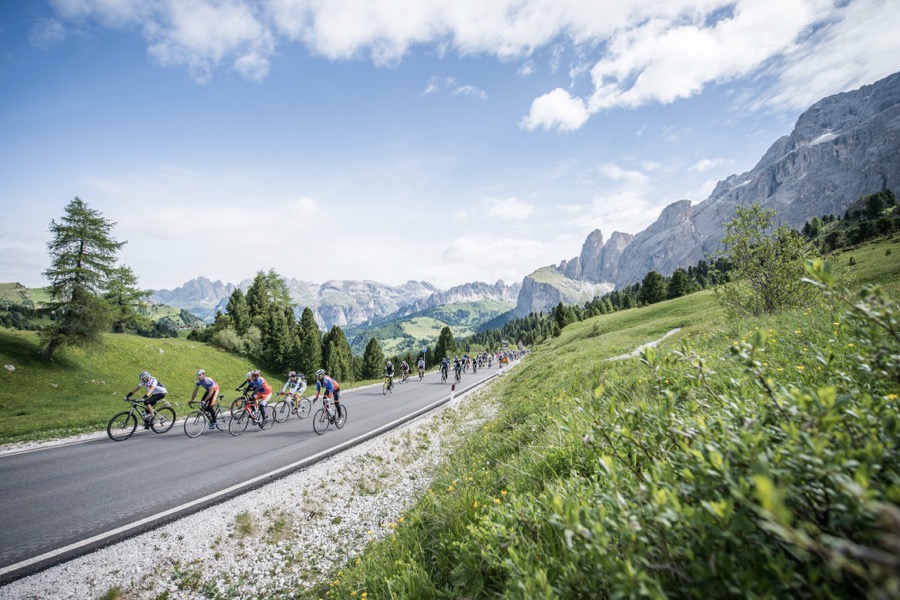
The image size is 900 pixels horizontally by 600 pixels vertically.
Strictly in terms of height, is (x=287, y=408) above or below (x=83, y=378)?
below

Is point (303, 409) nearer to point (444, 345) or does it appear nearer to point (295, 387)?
point (295, 387)

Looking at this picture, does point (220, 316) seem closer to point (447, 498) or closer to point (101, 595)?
point (101, 595)

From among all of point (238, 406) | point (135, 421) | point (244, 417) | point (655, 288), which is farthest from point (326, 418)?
point (655, 288)

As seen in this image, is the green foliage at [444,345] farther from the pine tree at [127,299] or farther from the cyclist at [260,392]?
the cyclist at [260,392]

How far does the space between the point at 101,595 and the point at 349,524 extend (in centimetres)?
420

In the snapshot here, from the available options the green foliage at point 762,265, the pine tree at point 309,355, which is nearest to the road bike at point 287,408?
the green foliage at point 762,265

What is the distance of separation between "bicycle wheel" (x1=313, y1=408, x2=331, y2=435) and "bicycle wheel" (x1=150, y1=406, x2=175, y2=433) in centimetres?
626

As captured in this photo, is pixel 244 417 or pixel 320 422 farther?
pixel 244 417

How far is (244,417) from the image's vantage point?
15.2 metres

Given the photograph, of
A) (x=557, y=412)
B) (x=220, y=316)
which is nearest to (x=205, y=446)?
(x=557, y=412)

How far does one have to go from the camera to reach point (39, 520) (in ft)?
24.8

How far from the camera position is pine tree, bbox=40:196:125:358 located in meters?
29.8

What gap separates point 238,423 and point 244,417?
14.8 inches

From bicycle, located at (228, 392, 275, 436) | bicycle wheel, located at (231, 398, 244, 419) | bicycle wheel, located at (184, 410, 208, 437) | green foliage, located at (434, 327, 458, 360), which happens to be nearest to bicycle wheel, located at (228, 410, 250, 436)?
bicycle, located at (228, 392, 275, 436)
